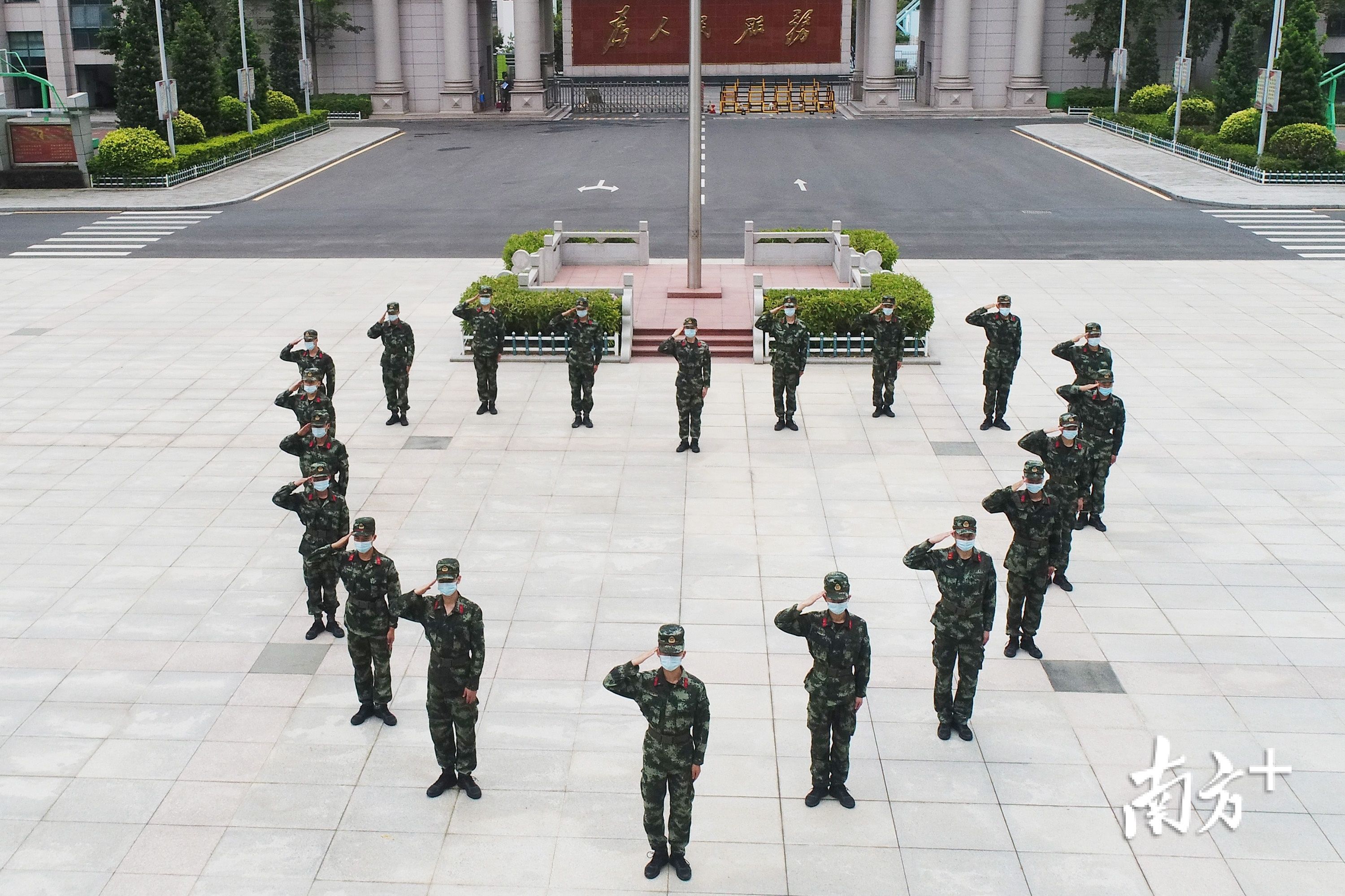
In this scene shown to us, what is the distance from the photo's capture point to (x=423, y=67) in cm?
6338

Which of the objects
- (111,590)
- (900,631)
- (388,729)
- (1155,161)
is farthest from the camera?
(1155,161)

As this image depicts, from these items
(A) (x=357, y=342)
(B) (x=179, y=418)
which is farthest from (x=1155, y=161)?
(B) (x=179, y=418)

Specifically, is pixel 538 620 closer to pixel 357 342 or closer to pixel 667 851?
pixel 667 851

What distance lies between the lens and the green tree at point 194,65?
44656 mm

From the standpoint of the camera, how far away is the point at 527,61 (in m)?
62.4

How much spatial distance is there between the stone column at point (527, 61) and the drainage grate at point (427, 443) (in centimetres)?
4712

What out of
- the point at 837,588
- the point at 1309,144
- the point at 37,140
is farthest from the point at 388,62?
the point at 837,588

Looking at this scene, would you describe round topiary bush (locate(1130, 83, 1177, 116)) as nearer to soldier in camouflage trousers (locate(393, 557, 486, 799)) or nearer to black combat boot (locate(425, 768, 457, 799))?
soldier in camouflage trousers (locate(393, 557, 486, 799))

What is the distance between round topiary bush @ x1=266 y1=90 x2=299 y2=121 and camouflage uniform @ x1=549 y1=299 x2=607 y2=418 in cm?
3927

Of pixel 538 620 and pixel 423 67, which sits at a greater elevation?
pixel 423 67

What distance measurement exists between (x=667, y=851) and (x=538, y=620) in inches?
152

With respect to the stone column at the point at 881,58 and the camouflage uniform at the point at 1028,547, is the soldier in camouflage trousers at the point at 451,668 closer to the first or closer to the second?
the camouflage uniform at the point at 1028,547

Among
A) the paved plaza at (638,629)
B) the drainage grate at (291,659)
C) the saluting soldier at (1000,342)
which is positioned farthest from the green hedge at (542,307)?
the drainage grate at (291,659)

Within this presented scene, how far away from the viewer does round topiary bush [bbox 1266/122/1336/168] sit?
129ft
